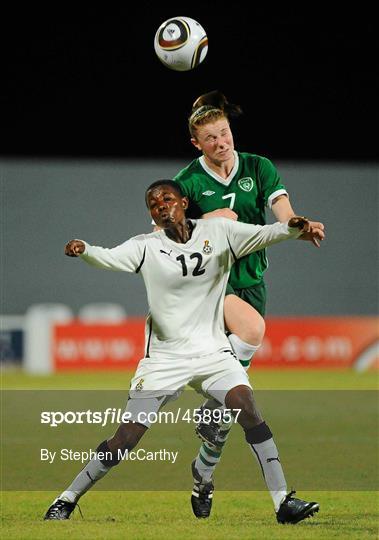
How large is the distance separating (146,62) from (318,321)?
720 centimetres

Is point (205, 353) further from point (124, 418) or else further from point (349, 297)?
point (349, 297)

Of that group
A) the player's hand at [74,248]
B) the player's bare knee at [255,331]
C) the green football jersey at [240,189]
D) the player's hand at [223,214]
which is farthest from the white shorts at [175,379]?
the green football jersey at [240,189]

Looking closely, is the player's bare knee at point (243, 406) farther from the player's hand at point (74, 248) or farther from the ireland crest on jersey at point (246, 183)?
the ireland crest on jersey at point (246, 183)

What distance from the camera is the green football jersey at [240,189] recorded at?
6.71 m

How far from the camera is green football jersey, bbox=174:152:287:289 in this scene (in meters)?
6.71

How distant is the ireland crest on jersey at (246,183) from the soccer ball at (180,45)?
104cm

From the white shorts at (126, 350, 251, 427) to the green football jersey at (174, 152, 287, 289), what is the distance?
127 centimetres

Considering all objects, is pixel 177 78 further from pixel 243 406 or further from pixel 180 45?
pixel 243 406

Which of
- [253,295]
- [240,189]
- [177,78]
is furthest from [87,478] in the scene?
[177,78]

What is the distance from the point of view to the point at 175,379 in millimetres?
5645

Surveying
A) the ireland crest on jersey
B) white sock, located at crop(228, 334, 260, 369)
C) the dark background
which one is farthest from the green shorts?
the dark background

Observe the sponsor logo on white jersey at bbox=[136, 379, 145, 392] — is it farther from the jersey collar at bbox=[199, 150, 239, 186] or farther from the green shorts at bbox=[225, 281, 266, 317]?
the jersey collar at bbox=[199, 150, 239, 186]

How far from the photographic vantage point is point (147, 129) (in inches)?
926

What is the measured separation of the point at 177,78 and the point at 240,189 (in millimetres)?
16678
